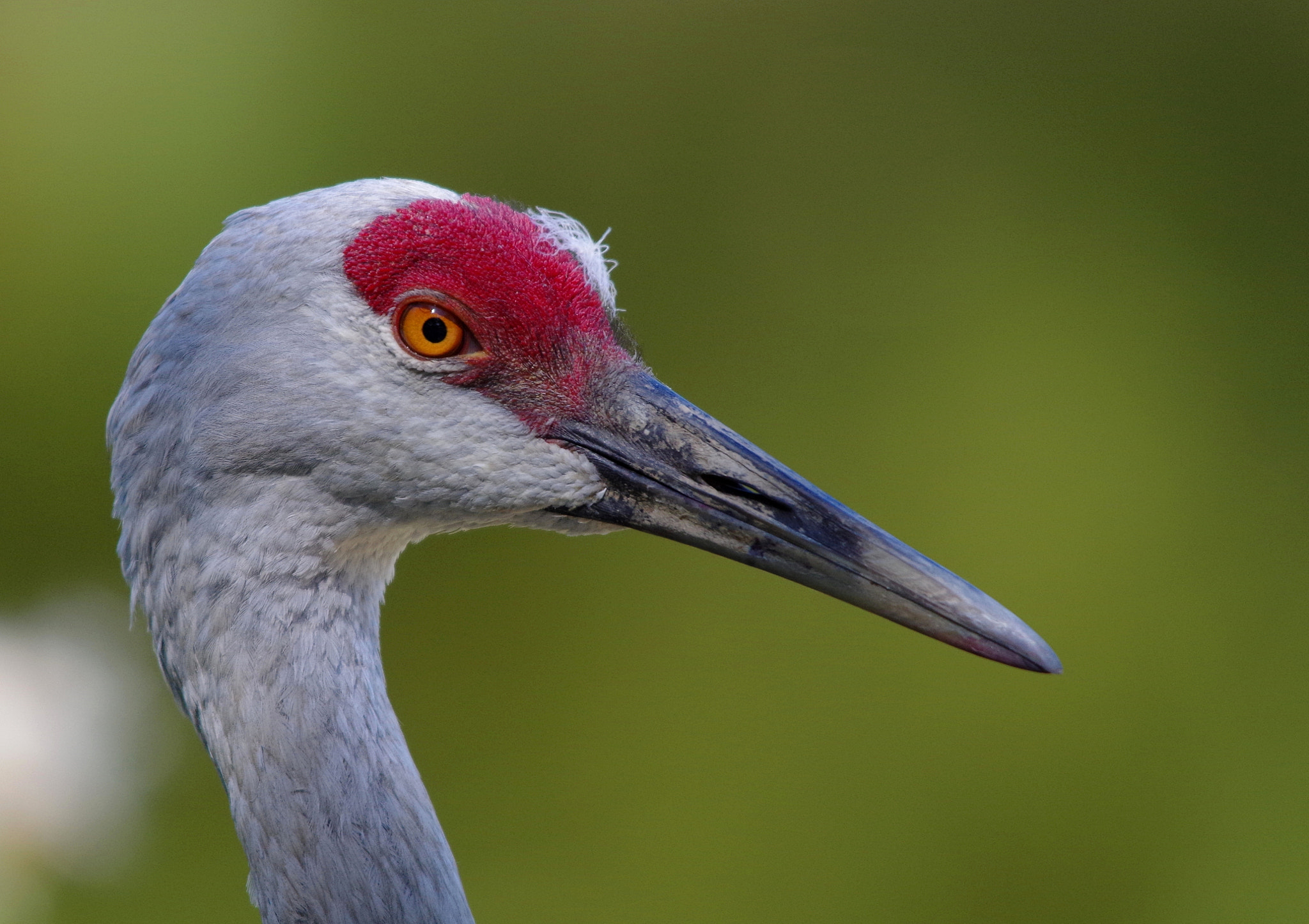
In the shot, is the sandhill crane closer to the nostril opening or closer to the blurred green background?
the nostril opening

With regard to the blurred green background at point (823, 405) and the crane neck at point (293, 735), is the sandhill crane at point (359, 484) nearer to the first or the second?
the crane neck at point (293, 735)

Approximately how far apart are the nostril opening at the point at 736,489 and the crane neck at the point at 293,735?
512 mm

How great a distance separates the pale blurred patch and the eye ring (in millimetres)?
2991

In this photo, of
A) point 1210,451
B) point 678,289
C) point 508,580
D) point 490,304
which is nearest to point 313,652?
point 490,304

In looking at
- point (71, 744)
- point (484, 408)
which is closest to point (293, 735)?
point (484, 408)

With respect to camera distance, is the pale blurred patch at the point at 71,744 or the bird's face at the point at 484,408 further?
the pale blurred patch at the point at 71,744

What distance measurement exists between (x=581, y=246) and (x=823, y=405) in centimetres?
286

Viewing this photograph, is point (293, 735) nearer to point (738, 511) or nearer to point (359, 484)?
point (359, 484)

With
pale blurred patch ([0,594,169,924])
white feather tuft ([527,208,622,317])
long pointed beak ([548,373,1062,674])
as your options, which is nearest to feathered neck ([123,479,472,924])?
long pointed beak ([548,373,1062,674])

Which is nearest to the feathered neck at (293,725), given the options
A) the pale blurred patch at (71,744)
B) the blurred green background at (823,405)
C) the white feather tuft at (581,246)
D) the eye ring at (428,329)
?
the eye ring at (428,329)

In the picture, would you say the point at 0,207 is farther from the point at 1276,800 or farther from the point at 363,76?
the point at 1276,800

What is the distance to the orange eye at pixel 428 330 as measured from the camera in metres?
1.34

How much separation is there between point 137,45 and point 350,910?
11.1 ft

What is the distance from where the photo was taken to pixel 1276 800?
4219mm
